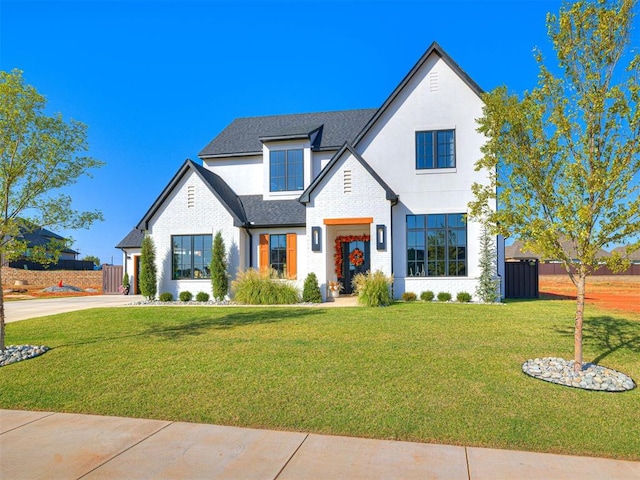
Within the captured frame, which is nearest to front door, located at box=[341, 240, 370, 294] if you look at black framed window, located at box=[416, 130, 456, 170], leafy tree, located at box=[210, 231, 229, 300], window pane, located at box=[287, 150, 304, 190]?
window pane, located at box=[287, 150, 304, 190]

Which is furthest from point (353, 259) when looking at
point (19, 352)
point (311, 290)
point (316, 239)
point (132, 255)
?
point (132, 255)

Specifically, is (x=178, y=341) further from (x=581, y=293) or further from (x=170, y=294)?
(x=170, y=294)

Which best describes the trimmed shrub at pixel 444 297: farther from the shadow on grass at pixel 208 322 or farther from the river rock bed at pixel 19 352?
the river rock bed at pixel 19 352

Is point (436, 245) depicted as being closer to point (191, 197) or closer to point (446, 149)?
point (446, 149)

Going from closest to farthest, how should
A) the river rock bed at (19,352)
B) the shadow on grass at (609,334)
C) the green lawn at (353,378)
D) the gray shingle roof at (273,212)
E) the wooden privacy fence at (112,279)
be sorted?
the green lawn at (353,378) < the river rock bed at (19,352) < the shadow on grass at (609,334) < the gray shingle roof at (273,212) < the wooden privacy fence at (112,279)


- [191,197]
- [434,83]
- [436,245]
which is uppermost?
[434,83]

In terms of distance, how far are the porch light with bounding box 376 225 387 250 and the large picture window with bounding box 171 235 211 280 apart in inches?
286

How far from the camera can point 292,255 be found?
18.0 meters

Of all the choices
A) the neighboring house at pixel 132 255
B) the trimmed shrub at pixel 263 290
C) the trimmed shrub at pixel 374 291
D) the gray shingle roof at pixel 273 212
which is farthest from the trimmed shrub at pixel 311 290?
the neighboring house at pixel 132 255

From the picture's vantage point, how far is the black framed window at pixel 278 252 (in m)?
18.2

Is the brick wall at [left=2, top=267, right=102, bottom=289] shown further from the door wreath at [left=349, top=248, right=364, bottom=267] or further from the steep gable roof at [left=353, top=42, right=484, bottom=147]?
the steep gable roof at [left=353, top=42, right=484, bottom=147]

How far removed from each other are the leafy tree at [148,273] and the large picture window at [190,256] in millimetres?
815

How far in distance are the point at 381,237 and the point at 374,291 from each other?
270 cm

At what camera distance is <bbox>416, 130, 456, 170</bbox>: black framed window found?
16.3 meters
